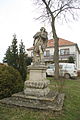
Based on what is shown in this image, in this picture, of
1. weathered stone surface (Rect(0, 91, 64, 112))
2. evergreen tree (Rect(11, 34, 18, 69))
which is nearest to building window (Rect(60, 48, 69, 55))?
evergreen tree (Rect(11, 34, 18, 69))

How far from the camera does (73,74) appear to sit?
16.5 metres

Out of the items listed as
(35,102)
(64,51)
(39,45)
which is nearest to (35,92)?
(35,102)

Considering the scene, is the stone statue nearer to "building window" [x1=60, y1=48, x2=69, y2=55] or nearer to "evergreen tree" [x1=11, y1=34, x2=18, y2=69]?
"evergreen tree" [x1=11, y1=34, x2=18, y2=69]

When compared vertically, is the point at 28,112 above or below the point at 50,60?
below

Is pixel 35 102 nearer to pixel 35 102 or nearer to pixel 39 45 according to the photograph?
pixel 35 102

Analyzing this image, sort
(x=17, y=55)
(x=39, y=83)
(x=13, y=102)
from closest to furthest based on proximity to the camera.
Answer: (x=13, y=102) < (x=39, y=83) < (x=17, y=55)

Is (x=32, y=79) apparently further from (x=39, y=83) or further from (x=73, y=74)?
(x=73, y=74)

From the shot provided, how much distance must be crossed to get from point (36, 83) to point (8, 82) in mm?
1208

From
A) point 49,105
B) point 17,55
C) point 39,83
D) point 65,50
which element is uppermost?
point 65,50

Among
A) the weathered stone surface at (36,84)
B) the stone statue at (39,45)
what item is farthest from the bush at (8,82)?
the stone statue at (39,45)

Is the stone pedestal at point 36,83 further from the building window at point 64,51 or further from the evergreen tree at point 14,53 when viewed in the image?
the building window at point 64,51

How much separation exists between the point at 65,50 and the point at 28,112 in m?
29.3

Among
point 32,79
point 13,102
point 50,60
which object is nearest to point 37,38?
point 32,79

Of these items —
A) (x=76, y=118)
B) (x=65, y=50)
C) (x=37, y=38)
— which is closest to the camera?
(x=76, y=118)
